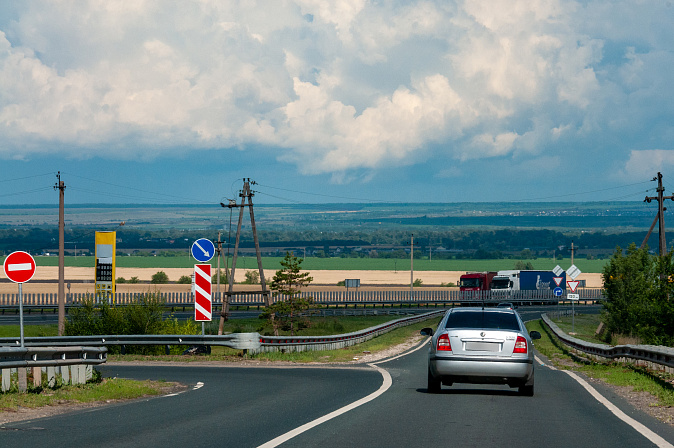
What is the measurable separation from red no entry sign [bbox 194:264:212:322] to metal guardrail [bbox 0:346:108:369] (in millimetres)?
6844

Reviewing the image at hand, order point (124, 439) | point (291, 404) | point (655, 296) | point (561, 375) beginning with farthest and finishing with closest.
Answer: point (655, 296), point (561, 375), point (291, 404), point (124, 439)

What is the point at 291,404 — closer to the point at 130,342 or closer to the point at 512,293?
the point at 130,342

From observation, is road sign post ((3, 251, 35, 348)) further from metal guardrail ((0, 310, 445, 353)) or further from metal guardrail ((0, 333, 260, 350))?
metal guardrail ((0, 333, 260, 350))

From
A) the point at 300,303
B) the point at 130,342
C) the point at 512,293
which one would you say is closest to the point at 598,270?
the point at 512,293

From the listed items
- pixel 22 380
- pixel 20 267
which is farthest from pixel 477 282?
pixel 22 380

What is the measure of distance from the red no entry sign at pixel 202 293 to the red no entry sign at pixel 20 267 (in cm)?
654

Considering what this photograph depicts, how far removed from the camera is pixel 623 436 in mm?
10422

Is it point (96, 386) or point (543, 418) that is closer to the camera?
point (543, 418)

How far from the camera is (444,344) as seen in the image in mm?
14359

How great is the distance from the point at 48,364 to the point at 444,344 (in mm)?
6854

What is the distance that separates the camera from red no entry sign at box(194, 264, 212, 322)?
24.2m

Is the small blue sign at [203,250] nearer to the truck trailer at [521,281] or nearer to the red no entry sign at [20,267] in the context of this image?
the red no entry sign at [20,267]

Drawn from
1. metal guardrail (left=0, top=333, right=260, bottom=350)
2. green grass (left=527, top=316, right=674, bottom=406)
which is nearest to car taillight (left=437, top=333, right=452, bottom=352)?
green grass (left=527, top=316, right=674, bottom=406)

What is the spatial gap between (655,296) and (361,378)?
78.9 feet
